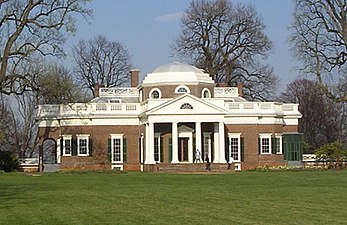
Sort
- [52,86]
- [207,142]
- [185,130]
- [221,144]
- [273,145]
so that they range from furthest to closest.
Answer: [273,145], [207,142], [185,130], [221,144], [52,86]

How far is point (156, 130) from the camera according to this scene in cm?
5506

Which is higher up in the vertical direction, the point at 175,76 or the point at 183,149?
the point at 175,76

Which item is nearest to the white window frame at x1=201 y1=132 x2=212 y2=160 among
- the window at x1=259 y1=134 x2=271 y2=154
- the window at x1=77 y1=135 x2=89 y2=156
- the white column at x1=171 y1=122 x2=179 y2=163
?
the white column at x1=171 y1=122 x2=179 y2=163

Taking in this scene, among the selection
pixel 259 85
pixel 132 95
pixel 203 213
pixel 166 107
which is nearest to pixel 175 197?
pixel 203 213

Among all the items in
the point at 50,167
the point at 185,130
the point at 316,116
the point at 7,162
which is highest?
the point at 316,116

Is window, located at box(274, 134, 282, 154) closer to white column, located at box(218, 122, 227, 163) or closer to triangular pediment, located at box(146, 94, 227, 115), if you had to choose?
white column, located at box(218, 122, 227, 163)

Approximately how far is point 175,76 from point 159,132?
14.4 feet

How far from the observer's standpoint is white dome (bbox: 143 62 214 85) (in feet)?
182

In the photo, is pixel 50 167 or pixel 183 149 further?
pixel 183 149

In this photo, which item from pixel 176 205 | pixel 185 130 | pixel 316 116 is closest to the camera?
pixel 176 205

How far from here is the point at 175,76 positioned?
5575 cm

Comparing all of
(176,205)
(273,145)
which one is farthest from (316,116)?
(176,205)

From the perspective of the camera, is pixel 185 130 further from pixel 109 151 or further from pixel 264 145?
pixel 264 145

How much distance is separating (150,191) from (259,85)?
44.2 metres
